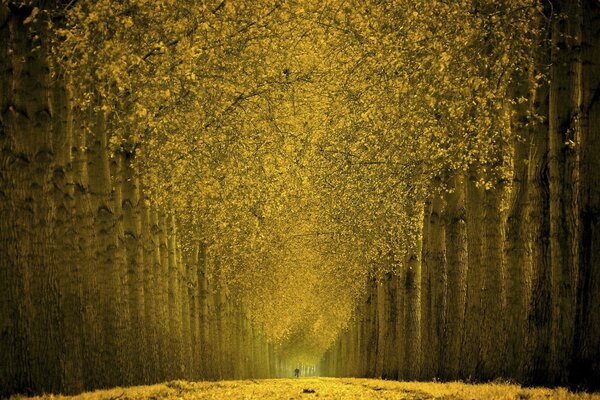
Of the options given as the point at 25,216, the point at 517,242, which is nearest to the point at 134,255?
the point at 25,216

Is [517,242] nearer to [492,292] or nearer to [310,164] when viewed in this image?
[492,292]

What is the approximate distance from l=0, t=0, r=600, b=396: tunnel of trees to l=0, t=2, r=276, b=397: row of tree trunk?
4 cm

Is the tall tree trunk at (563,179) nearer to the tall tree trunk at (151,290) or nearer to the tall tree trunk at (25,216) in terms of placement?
the tall tree trunk at (25,216)

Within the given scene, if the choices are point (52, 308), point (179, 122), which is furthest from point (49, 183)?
point (179, 122)

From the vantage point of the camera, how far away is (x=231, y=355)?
129ft

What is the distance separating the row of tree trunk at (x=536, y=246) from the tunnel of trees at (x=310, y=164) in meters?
0.05

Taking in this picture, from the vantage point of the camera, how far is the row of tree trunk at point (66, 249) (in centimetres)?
1184

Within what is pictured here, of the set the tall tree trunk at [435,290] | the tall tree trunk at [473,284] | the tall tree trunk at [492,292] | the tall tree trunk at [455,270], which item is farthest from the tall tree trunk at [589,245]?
the tall tree trunk at [435,290]

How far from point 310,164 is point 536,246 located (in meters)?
14.2

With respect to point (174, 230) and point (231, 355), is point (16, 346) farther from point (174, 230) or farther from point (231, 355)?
point (231, 355)

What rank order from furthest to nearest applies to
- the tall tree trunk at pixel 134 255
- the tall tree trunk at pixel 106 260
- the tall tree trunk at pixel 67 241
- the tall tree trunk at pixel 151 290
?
the tall tree trunk at pixel 151 290
the tall tree trunk at pixel 134 255
the tall tree trunk at pixel 106 260
the tall tree trunk at pixel 67 241

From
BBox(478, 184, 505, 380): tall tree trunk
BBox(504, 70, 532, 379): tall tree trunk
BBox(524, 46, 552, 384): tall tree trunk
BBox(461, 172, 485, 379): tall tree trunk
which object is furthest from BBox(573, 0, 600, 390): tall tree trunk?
BBox(461, 172, 485, 379): tall tree trunk

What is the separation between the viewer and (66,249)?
44.2 feet

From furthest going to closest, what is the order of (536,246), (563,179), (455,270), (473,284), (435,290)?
(435,290) → (455,270) → (473,284) → (536,246) → (563,179)
